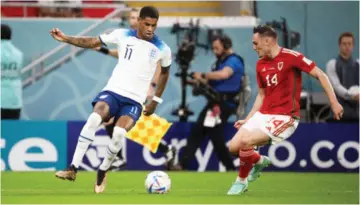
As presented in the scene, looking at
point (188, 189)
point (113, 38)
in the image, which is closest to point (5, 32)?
point (113, 38)

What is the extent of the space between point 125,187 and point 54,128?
426cm

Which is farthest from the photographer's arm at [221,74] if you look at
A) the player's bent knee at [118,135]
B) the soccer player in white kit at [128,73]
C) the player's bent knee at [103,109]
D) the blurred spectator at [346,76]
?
the player's bent knee at [118,135]

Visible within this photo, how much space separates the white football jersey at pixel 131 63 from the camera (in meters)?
12.3

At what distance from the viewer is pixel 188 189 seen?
1318 cm

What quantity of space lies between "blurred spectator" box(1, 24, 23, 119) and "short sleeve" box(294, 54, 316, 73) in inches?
234

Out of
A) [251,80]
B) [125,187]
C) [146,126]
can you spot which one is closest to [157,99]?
[125,187]

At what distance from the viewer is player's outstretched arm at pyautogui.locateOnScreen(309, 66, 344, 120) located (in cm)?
1132

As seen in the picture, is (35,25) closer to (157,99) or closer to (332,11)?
(332,11)

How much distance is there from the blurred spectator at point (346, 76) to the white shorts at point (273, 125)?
5057mm

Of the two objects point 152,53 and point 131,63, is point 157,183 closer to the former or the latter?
point 131,63

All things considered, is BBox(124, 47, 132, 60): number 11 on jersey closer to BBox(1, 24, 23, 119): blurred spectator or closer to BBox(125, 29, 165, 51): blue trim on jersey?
BBox(125, 29, 165, 51): blue trim on jersey

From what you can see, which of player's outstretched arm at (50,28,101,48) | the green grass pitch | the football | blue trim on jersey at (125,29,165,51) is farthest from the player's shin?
player's outstretched arm at (50,28,101,48)

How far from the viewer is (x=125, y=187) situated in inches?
531

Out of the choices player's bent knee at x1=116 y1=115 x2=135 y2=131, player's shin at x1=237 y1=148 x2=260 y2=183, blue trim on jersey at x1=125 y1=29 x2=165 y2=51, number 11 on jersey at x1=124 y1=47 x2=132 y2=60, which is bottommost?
player's shin at x1=237 y1=148 x2=260 y2=183
